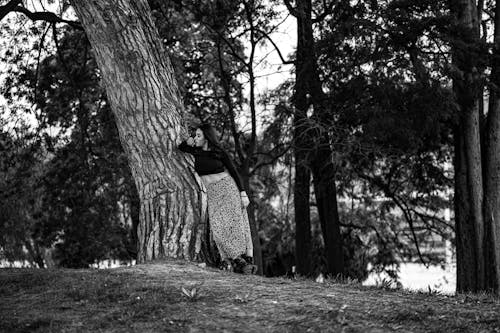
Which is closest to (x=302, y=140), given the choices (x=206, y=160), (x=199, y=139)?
(x=206, y=160)

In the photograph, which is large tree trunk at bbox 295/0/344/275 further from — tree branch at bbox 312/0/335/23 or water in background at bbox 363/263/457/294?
water in background at bbox 363/263/457/294

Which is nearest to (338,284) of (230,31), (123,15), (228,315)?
(228,315)

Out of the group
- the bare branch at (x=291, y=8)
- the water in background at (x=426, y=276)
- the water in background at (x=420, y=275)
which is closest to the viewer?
the bare branch at (x=291, y=8)

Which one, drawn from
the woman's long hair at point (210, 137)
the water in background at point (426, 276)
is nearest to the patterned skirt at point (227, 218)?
the woman's long hair at point (210, 137)

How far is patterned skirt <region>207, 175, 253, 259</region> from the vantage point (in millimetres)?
8570

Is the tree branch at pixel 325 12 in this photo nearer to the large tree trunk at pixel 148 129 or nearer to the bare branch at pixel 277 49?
the bare branch at pixel 277 49

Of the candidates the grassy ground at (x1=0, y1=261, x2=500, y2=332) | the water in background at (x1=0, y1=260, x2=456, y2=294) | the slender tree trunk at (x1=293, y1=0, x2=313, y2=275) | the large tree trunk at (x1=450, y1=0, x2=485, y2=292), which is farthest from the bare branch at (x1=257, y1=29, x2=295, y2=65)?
the grassy ground at (x1=0, y1=261, x2=500, y2=332)

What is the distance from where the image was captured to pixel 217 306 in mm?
5430

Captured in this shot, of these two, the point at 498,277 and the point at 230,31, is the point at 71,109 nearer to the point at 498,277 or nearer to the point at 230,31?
the point at 230,31

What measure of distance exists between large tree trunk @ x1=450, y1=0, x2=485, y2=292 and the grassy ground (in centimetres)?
749

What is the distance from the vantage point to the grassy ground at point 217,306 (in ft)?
16.4

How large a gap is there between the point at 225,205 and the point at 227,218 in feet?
Answer: 0.54

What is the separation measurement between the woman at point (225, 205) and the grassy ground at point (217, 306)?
1753mm

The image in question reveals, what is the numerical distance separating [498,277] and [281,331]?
9638 millimetres
